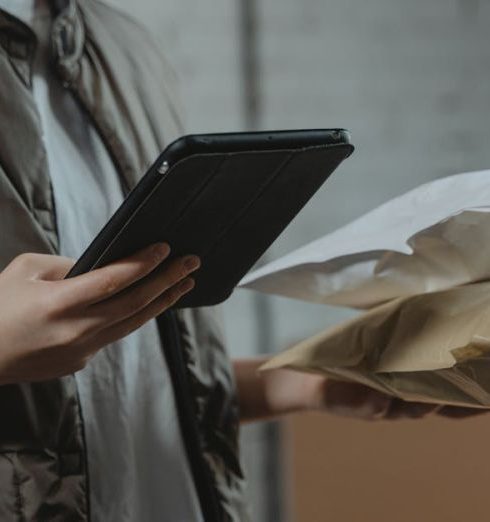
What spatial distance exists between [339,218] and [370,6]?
42 cm

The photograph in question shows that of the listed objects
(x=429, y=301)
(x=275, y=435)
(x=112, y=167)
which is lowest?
(x=275, y=435)

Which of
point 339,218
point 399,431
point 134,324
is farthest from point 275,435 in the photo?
point 134,324

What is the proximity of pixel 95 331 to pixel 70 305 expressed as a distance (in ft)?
0.09

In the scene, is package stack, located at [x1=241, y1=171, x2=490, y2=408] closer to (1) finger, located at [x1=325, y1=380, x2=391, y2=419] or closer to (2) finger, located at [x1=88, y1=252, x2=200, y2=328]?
(1) finger, located at [x1=325, y1=380, x2=391, y2=419]

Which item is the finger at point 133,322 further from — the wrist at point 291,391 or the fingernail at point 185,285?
the wrist at point 291,391

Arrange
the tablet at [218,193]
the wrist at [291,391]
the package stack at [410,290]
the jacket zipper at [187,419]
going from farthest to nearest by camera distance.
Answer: the wrist at [291,391] → the jacket zipper at [187,419] → the package stack at [410,290] → the tablet at [218,193]

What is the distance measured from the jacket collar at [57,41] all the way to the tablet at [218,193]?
0.22m

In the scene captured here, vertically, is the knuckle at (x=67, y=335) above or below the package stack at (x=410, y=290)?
above

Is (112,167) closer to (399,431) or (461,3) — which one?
(399,431)

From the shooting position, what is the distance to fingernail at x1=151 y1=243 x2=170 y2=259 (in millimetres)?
611

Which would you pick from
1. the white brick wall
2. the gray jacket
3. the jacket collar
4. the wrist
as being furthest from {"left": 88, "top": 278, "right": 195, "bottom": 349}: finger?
the white brick wall

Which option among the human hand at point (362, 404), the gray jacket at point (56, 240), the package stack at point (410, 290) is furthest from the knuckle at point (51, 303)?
the human hand at point (362, 404)

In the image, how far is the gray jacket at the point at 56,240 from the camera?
0.74m

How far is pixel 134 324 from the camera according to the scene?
63 centimetres
